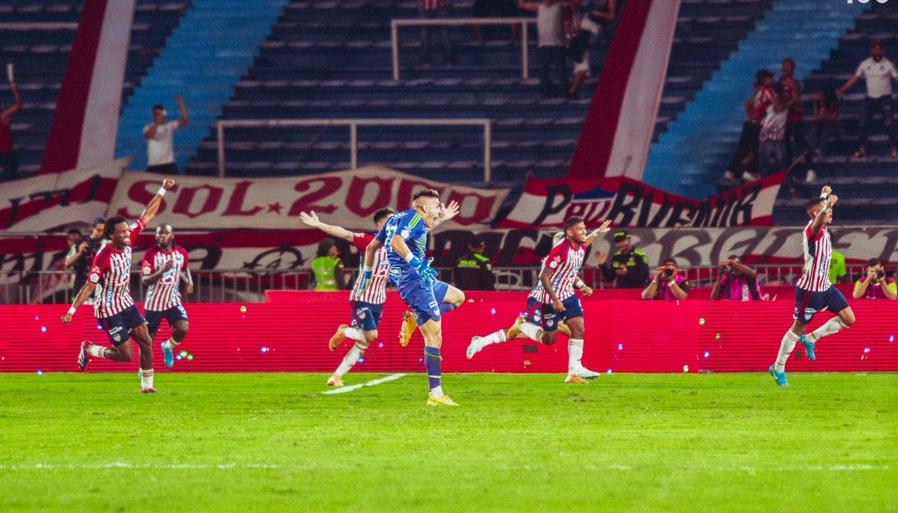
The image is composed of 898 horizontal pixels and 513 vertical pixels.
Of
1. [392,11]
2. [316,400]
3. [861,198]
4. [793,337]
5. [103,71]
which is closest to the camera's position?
[316,400]

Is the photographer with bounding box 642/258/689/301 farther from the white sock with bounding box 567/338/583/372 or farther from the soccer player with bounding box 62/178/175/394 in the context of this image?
the soccer player with bounding box 62/178/175/394

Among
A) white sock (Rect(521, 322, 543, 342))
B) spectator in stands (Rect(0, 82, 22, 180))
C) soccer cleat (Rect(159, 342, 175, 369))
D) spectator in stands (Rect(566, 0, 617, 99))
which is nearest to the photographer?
white sock (Rect(521, 322, 543, 342))

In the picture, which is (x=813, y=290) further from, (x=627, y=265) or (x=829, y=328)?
(x=627, y=265)

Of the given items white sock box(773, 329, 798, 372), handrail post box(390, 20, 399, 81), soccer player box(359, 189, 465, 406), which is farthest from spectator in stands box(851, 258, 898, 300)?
handrail post box(390, 20, 399, 81)

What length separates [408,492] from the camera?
1021 centimetres

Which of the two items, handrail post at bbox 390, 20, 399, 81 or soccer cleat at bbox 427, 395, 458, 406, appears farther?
handrail post at bbox 390, 20, 399, 81

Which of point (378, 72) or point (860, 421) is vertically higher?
point (378, 72)

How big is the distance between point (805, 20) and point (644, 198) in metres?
6.92

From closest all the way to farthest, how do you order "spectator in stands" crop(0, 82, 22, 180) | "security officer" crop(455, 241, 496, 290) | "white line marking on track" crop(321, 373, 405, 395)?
1. "white line marking on track" crop(321, 373, 405, 395)
2. "security officer" crop(455, 241, 496, 290)
3. "spectator in stands" crop(0, 82, 22, 180)

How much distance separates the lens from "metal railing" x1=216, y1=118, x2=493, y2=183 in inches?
1143

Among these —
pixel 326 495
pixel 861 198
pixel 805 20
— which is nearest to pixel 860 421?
pixel 326 495

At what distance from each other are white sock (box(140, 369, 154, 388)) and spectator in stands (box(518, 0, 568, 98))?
13.8 m

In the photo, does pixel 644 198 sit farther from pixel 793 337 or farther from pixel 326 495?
pixel 326 495

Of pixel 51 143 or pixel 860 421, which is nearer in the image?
pixel 860 421
